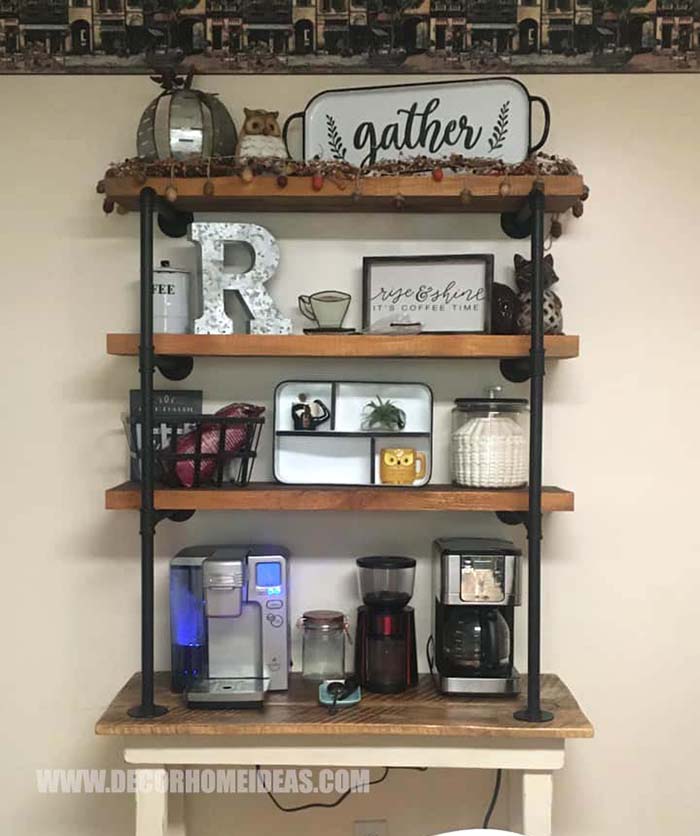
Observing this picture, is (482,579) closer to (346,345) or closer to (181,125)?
(346,345)

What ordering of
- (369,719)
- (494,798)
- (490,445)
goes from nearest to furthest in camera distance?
(369,719) → (490,445) → (494,798)

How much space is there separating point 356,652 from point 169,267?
92 cm

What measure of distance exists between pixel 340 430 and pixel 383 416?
111mm

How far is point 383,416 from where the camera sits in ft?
6.81

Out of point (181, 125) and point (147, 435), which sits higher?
point (181, 125)

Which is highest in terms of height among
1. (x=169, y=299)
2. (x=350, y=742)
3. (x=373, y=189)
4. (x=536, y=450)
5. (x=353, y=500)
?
(x=373, y=189)

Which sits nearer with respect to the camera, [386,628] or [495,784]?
[386,628]

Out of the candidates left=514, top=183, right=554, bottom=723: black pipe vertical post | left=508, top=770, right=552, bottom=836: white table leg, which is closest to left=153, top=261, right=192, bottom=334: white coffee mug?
left=514, top=183, right=554, bottom=723: black pipe vertical post

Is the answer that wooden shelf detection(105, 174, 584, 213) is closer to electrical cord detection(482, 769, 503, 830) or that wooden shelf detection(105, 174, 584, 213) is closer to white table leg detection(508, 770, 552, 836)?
white table leg detection(508, 770, 552, 836)

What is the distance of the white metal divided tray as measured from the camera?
2090mm

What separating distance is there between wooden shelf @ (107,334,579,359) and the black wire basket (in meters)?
0.14

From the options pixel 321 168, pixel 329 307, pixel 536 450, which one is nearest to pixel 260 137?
pixel 321 168

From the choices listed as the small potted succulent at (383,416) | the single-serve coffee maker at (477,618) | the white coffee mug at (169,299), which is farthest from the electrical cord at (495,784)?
the white coffee mug at (169,299)

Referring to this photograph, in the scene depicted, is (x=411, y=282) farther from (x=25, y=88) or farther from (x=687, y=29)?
(x=25, y=88)
